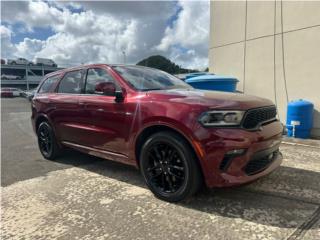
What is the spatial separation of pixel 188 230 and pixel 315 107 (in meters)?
6.00

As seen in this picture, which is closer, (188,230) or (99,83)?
(188,230)

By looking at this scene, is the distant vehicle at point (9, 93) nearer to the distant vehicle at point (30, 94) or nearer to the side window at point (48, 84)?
the distant vehicle at point (30, 94)

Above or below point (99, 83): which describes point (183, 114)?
below

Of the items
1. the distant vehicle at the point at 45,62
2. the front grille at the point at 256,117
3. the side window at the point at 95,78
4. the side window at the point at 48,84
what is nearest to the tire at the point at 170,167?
the front grille at the point at 256,117

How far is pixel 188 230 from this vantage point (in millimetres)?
2979

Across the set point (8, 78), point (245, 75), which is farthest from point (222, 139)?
point (8, 78)

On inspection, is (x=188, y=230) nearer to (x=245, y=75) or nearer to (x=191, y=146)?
(x=191, y=146)

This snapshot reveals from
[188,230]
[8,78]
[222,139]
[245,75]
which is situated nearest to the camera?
[188,230]

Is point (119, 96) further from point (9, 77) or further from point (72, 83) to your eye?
point (9, 77)

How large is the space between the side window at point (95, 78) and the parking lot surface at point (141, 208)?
1.33m

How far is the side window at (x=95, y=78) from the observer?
15.0 ft

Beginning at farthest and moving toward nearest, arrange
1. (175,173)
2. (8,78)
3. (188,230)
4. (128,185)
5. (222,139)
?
(8,78) < (128,185) < (175,173) < (222,139) < (188,230)

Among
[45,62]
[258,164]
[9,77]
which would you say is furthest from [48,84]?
[45,62]

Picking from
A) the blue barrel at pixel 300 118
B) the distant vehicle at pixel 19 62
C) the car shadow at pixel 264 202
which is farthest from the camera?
the distant vehicle at pixel 19 62
